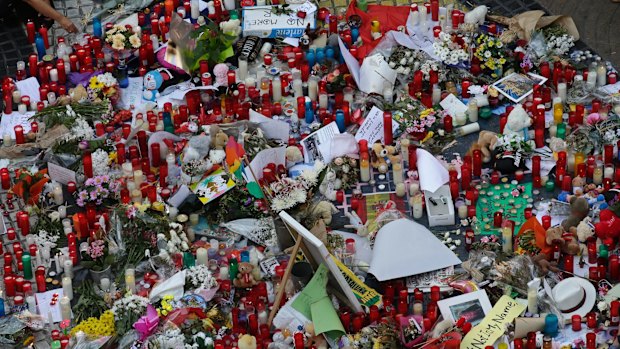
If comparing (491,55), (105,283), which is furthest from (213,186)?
(491,55)

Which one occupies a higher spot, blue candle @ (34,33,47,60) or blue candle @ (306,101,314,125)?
blue candle @ (34,33,47,60)

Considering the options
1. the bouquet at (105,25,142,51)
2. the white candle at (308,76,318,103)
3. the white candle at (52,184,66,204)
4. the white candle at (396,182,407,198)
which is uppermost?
the bouquet at (105,25,142,51)

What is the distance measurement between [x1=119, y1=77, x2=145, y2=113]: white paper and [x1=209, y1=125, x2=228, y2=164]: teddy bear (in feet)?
3.75

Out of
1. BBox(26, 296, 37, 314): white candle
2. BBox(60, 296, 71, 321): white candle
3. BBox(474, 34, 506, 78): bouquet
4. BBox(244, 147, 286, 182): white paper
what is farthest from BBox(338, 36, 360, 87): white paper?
BBox(26, 296, 37, 314): white candle

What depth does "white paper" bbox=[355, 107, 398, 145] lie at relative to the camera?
1311cm

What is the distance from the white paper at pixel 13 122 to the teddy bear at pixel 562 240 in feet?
16.7

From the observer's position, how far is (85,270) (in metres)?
12.0

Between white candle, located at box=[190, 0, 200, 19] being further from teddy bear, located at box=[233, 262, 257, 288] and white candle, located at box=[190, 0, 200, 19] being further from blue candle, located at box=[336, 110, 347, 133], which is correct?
teddy bear, located at box=[233, 262, 257, 288]

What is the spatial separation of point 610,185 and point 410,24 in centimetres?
305

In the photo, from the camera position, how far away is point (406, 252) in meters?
11.7

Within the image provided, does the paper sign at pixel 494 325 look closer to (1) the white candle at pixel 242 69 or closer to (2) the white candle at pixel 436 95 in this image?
(2) the white candle at pixel 436 95

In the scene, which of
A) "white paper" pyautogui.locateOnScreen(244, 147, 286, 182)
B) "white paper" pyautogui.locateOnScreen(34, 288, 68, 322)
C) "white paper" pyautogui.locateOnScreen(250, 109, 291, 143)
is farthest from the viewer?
"white paper" pyautogui.locateOnScreen(250, 109, 291, 143)

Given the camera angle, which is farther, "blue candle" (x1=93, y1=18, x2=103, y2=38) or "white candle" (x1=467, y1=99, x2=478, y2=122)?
"blue candle" (x1=93, y1=18, x2=103, y2=38)

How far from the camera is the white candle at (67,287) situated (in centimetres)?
1163
